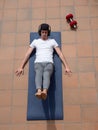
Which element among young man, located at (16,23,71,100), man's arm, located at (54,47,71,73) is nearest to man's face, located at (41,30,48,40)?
young man, located at (16,23,71,100)

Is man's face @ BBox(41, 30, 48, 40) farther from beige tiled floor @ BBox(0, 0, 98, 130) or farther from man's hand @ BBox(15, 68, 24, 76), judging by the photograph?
man's hand @ BBox(15, 68, 24, 76)

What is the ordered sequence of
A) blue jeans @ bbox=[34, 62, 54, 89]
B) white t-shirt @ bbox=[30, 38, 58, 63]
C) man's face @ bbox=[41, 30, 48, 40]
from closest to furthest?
blue jeans @ bbox=[34, 62, 54, 89] → white t-shirt @ bbox=[30, 38, 58, 63] → man's face @ bbox=[41, 30, 48, 40]

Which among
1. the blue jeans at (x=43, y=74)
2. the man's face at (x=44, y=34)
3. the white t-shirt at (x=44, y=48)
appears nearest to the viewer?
the blue jeans at (x=43, y=74)

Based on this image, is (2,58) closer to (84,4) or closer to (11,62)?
(11,62)

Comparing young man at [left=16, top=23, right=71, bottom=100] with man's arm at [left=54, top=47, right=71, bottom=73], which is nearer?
young man at [left=16, top=23, right=71, bottom=100]

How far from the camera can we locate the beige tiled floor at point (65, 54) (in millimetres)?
2607

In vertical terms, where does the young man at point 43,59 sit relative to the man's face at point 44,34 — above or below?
below

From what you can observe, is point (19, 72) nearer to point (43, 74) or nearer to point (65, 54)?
point (43, 74)

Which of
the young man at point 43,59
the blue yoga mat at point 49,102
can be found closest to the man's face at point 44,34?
the young man at point 43,59

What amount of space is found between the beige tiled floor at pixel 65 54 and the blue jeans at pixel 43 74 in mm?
205

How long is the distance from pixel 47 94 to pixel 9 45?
78 centimetres

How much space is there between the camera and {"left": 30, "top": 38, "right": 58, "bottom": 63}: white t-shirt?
110 inches

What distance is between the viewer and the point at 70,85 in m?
2.78

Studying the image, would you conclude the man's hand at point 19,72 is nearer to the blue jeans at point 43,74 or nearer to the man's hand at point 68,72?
the blue jeans at point 43,74
